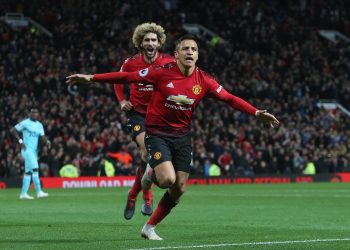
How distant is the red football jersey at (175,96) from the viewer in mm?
11797

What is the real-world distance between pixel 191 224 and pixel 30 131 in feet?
35.0

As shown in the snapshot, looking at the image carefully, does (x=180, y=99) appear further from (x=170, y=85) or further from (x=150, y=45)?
(x=150, y=45)

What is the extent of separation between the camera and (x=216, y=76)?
132 ft

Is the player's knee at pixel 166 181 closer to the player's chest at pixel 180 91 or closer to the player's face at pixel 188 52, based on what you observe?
the player's chest at pixel 180 91

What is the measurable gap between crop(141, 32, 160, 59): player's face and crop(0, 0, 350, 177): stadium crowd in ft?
58.1

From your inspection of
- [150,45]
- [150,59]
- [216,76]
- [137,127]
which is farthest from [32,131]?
[216,76]

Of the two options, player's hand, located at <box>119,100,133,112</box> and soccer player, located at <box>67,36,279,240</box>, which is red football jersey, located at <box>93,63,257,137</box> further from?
player's hand, located at <box>119,100,133,112</box>

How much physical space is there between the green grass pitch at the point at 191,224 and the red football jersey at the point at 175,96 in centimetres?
148

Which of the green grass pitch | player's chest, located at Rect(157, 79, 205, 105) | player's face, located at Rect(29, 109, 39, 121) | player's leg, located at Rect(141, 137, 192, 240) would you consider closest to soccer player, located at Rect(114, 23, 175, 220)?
the green grass pitch

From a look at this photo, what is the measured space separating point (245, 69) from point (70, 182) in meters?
12.1

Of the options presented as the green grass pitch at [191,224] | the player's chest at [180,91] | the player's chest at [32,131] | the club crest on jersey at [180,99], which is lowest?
the green grass pitch at [191,224]

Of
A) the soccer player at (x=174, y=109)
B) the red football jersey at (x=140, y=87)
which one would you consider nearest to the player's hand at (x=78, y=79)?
the soccer player at (x=174, y=109)

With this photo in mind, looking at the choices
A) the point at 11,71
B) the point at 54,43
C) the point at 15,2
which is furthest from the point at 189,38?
the point at 15,2

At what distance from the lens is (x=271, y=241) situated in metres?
11.7
